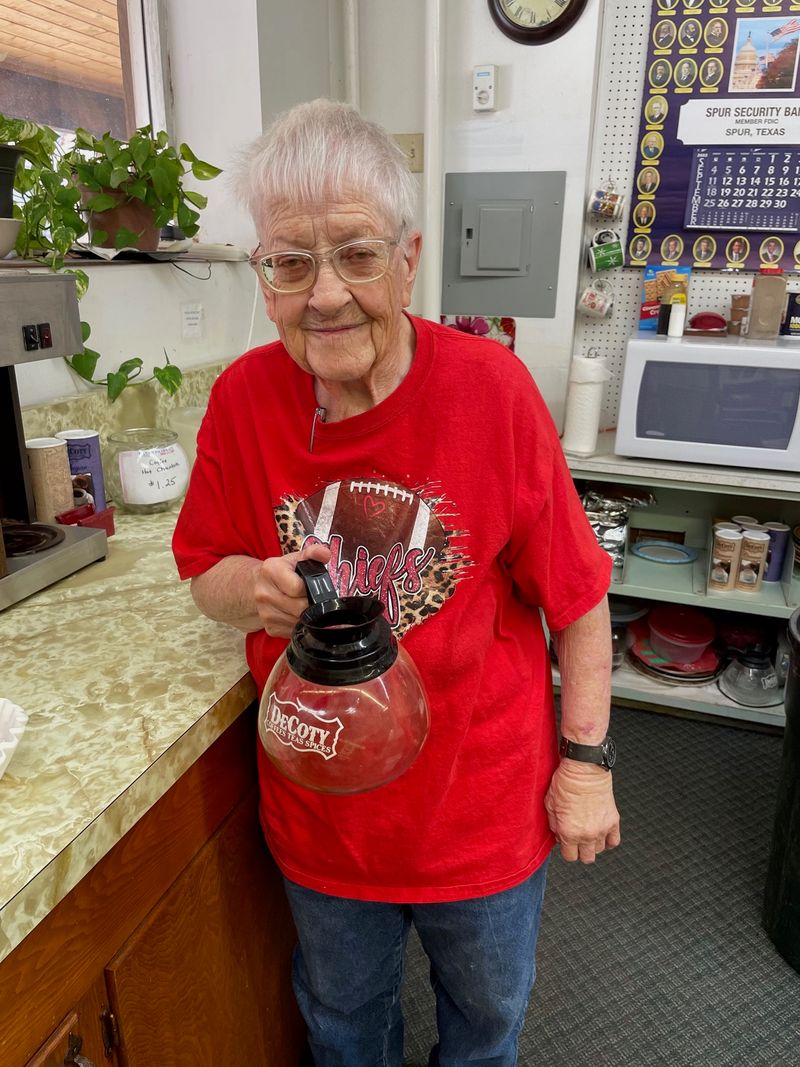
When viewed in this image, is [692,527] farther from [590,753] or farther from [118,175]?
[118,175]

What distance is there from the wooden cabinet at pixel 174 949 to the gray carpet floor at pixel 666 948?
0.56 m

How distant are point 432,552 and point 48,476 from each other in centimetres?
77

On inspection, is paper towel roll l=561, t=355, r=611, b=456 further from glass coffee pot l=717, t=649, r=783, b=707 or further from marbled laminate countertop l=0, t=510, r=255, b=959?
marbled laminate countertop l=0, t=510, r=255, b=959

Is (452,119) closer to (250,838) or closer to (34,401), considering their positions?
(34,401)

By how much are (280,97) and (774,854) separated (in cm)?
221

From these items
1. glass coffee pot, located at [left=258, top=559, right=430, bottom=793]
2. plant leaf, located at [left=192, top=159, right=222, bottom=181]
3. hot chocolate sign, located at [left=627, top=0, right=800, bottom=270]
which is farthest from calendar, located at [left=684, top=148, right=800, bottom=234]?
glass coffee pot, located at [left=258, top=559, right=430, bottom=793]

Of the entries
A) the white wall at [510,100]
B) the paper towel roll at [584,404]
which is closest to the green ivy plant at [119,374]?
the paper towel roll at [584,404]

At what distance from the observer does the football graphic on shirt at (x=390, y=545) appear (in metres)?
0.89

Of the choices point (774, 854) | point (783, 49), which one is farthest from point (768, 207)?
point (774, 854)

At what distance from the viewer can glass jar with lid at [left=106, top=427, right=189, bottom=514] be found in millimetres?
1466

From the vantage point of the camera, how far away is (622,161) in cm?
237

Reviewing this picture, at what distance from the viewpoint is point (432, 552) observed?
0.89 metres

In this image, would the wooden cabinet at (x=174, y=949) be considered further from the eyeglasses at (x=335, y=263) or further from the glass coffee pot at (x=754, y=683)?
the glass coffee pot at (x=754, y=683)

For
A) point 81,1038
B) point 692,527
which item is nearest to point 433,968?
point 81,1038
